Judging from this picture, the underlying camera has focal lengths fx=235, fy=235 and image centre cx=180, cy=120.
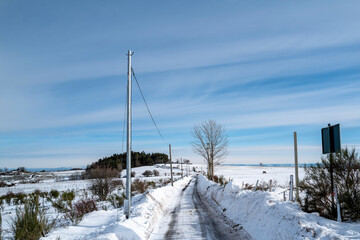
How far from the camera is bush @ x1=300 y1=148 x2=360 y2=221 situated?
6903 millimetres

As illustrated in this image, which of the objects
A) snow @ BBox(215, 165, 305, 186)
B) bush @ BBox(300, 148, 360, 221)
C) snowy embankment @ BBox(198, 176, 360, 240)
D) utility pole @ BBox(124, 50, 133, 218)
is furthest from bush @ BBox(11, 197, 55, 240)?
snow @ BBox(215, 165, 305, 186)

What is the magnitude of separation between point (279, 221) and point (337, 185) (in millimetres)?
2226

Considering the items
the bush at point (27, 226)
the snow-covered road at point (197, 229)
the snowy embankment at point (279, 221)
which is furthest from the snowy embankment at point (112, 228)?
the snowy embankment at point (279, 221)

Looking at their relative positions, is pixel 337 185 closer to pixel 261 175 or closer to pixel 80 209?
pixel 80 209

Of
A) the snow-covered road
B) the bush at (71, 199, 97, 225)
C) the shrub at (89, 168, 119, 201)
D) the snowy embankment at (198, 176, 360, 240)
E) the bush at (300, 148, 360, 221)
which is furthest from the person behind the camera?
the shrub at (89, 168, 119, 201)

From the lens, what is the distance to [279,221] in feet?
23.9

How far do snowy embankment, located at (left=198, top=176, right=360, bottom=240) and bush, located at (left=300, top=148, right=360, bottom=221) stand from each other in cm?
63

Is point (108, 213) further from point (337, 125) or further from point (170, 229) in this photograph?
point (337, 125)

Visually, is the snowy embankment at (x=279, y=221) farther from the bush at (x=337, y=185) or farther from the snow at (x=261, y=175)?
the snow at (x=261, y=175)

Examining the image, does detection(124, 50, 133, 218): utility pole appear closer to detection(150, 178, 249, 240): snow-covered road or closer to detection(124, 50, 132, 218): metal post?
detection(124, 50, 132, 218): metal post

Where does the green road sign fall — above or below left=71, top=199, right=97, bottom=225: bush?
above

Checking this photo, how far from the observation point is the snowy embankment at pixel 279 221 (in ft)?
18.9

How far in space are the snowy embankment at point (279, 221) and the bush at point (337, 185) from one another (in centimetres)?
63

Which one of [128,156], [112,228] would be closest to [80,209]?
[128,156]
